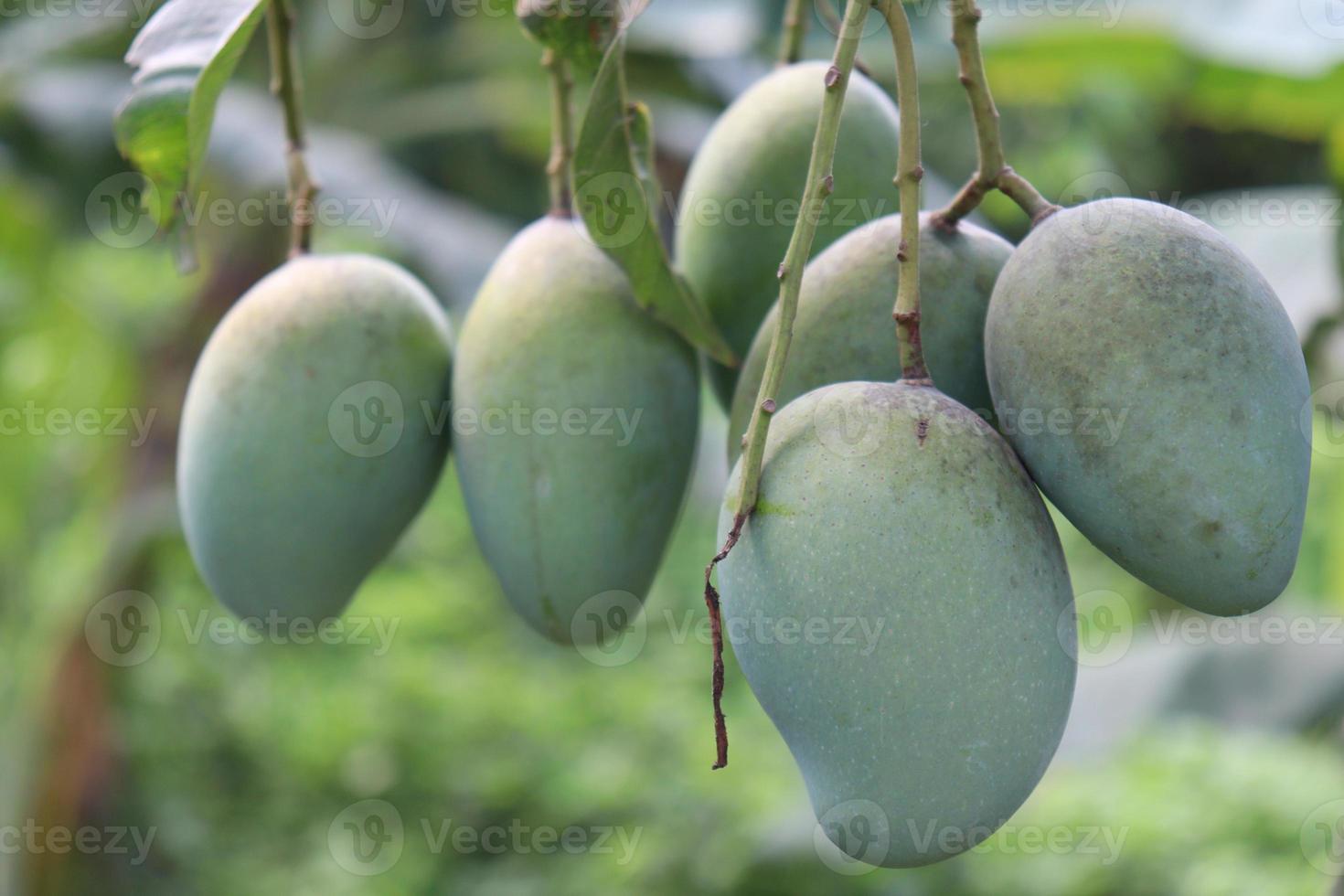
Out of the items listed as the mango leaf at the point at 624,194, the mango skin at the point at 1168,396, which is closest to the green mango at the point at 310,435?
the mango leaf at the point at 624,194

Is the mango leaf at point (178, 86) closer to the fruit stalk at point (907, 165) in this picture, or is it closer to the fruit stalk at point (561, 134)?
the fruit stalk at point (561, 134)

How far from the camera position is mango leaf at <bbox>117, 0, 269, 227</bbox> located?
81 cm

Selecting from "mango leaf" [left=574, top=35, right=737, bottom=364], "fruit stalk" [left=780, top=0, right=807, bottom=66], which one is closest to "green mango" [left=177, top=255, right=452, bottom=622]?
"mango leaf" [left=574, top=35, right=737, bottom=364]

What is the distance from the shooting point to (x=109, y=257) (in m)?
4.25

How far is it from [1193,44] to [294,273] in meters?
1.27

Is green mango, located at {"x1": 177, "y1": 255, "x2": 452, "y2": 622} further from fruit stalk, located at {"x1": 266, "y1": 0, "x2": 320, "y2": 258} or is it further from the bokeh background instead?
the bokeh background

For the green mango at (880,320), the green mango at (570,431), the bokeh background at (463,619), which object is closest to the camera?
the green mango at (880,320)

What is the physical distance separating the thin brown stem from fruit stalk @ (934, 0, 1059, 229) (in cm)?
4

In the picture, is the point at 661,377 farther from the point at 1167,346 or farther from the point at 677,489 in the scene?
the point at 1167,346

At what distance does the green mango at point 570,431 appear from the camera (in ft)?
2.75

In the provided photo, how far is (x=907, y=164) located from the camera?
0.63 meters

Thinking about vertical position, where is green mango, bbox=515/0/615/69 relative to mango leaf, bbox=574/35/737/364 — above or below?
above

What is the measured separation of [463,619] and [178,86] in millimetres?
3154

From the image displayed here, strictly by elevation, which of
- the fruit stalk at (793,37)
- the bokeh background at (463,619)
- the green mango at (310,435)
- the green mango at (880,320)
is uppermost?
the fruit stalk at (793,37)
